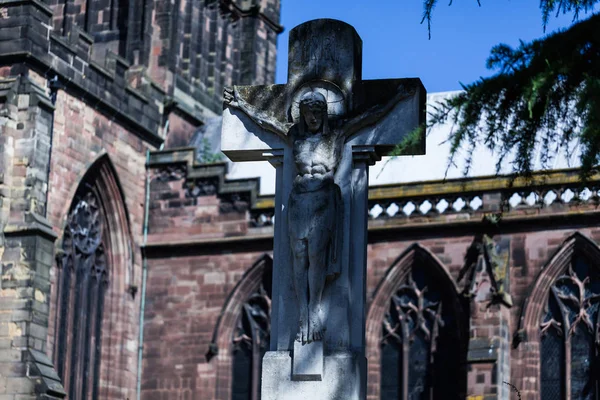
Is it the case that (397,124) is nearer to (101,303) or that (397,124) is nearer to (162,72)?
(101,303)

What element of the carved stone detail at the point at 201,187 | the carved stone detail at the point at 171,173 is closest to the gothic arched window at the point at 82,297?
the carved stone detail at the point at 171,173

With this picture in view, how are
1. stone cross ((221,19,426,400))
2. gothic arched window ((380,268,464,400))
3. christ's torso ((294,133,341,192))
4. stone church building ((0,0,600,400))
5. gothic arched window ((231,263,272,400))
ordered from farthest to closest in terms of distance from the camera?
gothic arched window ((231,263,272,400)) → gothic arched window ((380,268,464,400)) → stone church building ((0,0,600,400)) → christ's torso ((294,133,341,192)) → stone cross ((221,19,426,400))

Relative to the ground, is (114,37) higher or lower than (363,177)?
higher

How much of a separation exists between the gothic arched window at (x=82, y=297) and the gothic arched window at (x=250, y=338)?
2582 mm

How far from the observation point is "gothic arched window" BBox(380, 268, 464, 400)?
25750 millimetres

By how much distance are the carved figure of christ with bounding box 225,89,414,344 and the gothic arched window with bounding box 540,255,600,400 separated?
17141mm

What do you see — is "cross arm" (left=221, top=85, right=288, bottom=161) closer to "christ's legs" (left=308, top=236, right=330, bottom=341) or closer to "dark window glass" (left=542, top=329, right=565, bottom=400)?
"christ's legs" (left=308, top=236, right=330, bottom=341)

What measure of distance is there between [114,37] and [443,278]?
408 inches

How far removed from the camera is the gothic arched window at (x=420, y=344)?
2575 cm

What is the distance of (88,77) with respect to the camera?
27328 mm

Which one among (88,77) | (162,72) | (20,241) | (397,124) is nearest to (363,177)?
(397,124)

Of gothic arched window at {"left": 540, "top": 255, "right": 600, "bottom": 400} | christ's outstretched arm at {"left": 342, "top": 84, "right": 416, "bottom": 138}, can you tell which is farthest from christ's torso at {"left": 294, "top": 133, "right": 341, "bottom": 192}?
gothic arched window at {"left": 540, "top": 255, "right": 600, "bottom": 400}

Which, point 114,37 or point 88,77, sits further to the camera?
point 114,37

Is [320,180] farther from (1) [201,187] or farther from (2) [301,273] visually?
(1) [201,187]
